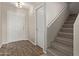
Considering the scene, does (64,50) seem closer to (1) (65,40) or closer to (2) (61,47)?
(2) (61,47)

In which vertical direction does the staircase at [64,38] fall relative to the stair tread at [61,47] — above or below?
above

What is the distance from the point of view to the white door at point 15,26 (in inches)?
57.1

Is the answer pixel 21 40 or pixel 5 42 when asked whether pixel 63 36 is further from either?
pixel 5 42

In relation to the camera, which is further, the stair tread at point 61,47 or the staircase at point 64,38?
the staircase at point 64,38

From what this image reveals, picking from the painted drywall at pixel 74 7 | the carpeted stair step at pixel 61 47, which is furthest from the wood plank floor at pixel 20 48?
the painted drywall at pixel 74 7

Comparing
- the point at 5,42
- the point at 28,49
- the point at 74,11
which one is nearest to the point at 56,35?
the point at 74,11

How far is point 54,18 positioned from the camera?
2.14 meters

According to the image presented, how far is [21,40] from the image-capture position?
1.53 m

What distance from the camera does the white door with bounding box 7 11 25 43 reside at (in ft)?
4.76

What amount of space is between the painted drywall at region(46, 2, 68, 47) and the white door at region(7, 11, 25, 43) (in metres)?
0.68

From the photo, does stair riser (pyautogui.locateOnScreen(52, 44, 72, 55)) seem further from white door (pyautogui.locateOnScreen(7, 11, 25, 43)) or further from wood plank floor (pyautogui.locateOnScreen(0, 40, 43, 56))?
white door (pyautogui.locateOnScreen(7, 11, 25, 43))

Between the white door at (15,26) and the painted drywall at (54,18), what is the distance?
2.23 ft

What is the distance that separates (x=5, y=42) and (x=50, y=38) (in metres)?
1.14

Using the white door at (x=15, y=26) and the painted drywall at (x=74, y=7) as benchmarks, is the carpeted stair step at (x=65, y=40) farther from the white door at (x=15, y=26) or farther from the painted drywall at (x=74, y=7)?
the white door at (x=15, y=26)
